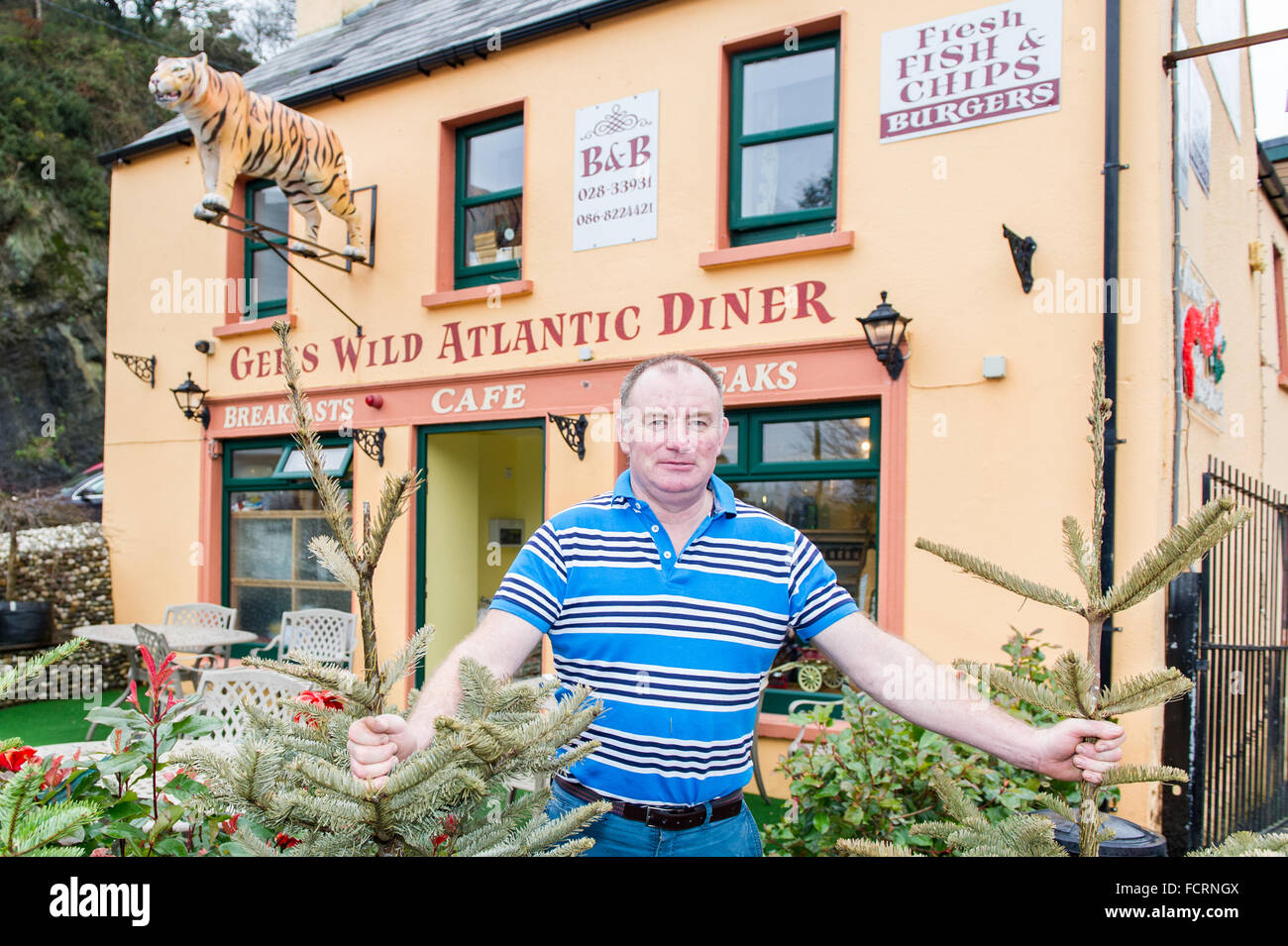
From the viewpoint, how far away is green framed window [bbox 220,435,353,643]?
8.51 m

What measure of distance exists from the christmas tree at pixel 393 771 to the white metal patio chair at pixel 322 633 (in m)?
6.87

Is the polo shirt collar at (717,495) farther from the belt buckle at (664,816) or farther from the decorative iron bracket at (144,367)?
the decorative iron bracket at (144,367)

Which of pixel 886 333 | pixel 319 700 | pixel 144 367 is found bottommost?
pixel 319 700

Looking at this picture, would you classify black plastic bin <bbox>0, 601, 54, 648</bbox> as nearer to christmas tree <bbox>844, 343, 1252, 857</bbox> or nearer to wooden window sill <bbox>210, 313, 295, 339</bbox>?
wooden window sill <bbox>210, 313, 295, 339</bbox>

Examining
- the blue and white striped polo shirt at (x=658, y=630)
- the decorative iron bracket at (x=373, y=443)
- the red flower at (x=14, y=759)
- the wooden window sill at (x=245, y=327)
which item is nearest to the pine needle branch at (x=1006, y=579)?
the blue and white striped polo shirt at (x=658, y=630)

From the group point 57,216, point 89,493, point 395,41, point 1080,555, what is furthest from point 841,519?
point 57,216

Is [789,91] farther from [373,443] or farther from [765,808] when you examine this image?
[765,808]

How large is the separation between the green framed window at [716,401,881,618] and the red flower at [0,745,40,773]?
474cm

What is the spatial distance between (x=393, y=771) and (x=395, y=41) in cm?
923

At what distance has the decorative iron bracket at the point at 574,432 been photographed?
664 cm

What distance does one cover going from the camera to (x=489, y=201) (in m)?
7.62

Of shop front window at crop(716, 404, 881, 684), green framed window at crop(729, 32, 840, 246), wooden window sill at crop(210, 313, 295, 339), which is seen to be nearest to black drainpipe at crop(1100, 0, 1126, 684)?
shop front window at crop(716, 404, 881, 684)
